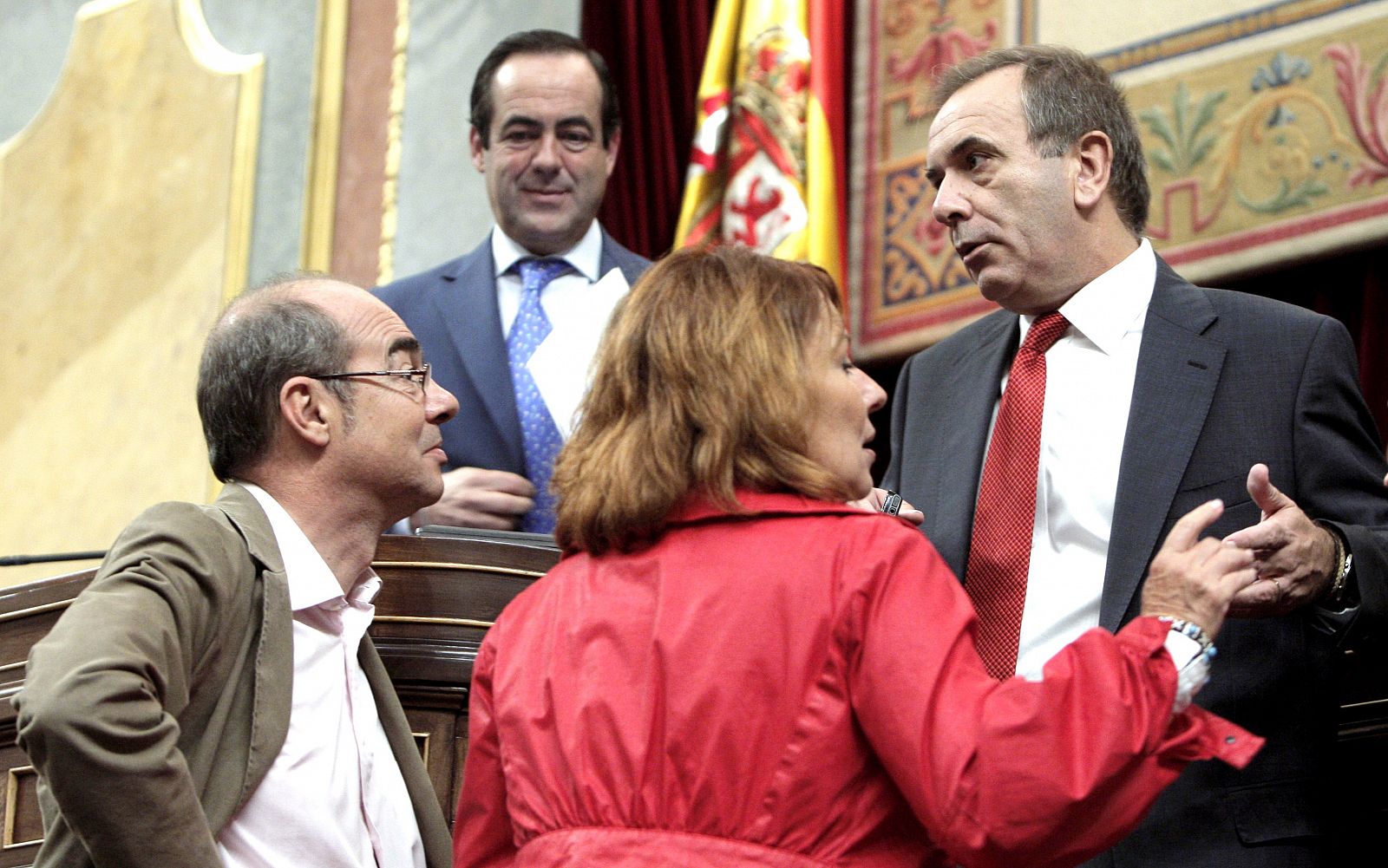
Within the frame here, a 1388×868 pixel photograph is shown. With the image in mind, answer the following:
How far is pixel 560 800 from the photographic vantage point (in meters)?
1.75

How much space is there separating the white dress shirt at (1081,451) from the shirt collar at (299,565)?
0.88 metres

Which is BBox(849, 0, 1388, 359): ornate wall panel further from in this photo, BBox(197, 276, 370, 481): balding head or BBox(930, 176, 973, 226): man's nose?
BBox(197, 276, 370, 481): balding head

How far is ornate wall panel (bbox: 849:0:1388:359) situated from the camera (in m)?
4.00

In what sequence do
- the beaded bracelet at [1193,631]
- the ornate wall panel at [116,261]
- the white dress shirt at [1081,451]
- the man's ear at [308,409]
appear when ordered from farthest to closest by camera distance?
1. the ornate wall panel at [116,261]
2. the man's ear at [308,409]
3. the white dress shirt at [1081,451]
4. the beaded bracelet at [1193,631]

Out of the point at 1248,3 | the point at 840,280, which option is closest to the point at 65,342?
the point at 840,280

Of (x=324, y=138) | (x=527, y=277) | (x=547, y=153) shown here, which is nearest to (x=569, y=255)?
(x=527, y=277)

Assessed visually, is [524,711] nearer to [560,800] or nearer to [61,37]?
[560,800]

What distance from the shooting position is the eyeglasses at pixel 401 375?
2566 mm

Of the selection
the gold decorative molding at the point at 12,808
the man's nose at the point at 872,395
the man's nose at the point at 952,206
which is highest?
the man's nose at the point at 952,206

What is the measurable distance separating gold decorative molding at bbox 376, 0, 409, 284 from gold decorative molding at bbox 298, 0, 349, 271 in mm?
192

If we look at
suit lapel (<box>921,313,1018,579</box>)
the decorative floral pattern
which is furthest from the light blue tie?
the decorative floral pattern

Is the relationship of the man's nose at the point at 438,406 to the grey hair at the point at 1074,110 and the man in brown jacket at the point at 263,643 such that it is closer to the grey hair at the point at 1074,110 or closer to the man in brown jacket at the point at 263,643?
the man in brown jacket at the point at 263,643

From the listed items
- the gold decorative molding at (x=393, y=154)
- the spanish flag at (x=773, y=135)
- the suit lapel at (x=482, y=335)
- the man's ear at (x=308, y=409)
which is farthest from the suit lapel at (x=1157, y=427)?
the gold decorative molding at (x=393, y=154)

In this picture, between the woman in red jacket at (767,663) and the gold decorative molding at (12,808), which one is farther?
the gold decorative molding at (12,808)
